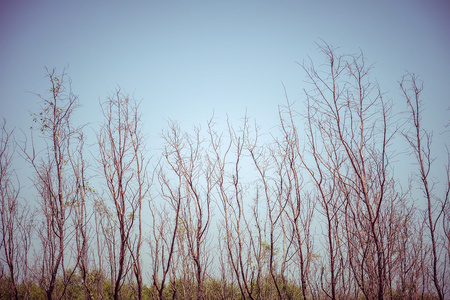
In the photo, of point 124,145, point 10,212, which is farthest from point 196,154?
point 10,212

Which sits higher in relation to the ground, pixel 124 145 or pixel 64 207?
pixel 124 145

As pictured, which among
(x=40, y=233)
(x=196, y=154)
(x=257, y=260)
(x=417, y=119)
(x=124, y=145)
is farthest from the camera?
(x=257, y=260)

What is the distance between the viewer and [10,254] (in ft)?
23.2

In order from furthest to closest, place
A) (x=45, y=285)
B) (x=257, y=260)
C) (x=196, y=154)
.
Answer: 1. (x=257, y=260)
2. (x=196, y=154)
3. (x=45, y=285)

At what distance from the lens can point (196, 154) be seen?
6.76 metres

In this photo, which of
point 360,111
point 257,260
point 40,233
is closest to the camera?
point 360,111

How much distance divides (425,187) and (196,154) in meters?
5.49

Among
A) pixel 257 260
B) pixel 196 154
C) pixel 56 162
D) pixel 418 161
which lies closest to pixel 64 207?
pixel 56 162

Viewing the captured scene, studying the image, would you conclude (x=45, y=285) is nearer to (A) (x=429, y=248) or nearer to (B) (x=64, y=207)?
(B) (x=64, y=207)

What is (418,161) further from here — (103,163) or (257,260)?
(103,163)

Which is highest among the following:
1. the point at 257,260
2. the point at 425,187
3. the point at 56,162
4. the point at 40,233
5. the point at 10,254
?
the point at 56,162

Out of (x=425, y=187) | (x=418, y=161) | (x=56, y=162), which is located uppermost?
(x=56, y=162)

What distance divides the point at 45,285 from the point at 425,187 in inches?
361

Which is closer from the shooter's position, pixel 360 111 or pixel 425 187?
pixel 360 111
